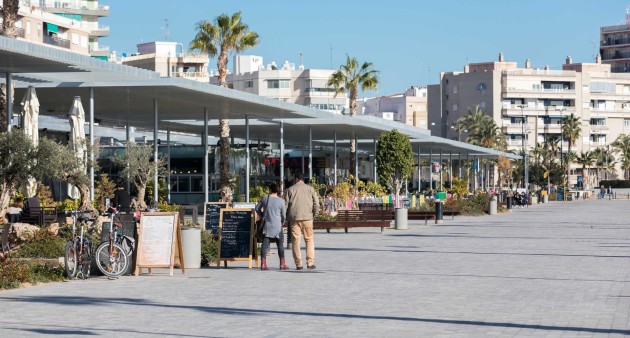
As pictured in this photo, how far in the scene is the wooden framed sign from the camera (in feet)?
60.0

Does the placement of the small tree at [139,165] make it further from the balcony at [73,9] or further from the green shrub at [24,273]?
the balcony at [73,9]

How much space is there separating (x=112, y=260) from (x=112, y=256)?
0.22ft

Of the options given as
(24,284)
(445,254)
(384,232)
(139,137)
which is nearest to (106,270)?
(24,284)

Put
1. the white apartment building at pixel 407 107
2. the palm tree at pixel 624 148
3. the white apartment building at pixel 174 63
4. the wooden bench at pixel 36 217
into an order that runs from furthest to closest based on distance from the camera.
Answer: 1. the white apartment building at pixel 407 107
2. the palm tree at pixel 624 148
3. the white apartment building at pixel 174 63
4. the wooden bench at pixel 36 217

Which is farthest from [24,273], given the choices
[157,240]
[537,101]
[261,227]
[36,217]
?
[537,101]

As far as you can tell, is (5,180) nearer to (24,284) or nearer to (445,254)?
(24,284)

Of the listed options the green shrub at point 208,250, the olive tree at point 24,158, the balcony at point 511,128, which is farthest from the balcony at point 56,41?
the green shrub at point 208,250

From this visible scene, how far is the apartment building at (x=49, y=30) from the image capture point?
89.9m

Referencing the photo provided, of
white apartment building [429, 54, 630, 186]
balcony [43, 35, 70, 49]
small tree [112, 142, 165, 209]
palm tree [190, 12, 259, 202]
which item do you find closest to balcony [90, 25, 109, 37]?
balcony [43, 35, 70, 49]

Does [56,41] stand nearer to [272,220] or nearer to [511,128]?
[511,128]

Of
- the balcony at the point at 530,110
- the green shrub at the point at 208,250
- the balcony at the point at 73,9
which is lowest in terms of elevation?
the green shrub at the point at 208,250

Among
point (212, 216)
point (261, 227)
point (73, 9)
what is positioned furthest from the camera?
point (73, 9)

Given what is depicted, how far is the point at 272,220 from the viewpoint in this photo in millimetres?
19594

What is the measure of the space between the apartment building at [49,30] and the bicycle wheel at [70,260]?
7001 centimetres
